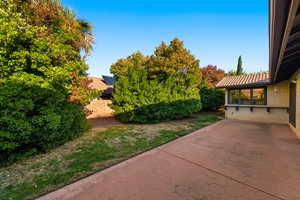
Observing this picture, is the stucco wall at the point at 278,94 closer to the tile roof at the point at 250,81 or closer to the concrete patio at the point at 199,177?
the tile roof at the point at 250,81

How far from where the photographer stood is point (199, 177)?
241cm

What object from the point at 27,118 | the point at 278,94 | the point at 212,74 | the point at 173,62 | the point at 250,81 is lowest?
the point at 27,118

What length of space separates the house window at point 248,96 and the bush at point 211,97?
362 centimetres

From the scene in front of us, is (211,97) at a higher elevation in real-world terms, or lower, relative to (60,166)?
higher

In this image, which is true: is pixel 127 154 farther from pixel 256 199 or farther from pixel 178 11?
pixel 178 11

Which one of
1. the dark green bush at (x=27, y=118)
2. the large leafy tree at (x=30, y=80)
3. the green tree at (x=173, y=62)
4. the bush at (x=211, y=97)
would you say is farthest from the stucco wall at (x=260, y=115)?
the dark green bush at (x=27, y=118)

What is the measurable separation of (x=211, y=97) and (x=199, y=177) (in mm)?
12191

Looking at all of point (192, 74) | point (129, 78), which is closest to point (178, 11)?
point (192, 74)

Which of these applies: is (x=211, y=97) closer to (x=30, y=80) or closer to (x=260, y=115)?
(x=260, y=115)

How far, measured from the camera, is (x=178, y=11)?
26.5 feet

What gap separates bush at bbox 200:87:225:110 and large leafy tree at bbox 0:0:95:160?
12.0 meters

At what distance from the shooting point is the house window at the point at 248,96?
8.22 meters

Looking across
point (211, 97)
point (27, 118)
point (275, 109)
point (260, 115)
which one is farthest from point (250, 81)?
point (27, 118)

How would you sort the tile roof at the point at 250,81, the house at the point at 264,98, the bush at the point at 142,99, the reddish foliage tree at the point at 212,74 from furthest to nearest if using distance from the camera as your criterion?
1. the reddish foliage tree at the point at 212,74
2. the bush at the point at 142,99
3. the tile roof at the point at 250,81
4. the house at the point at 264,98
